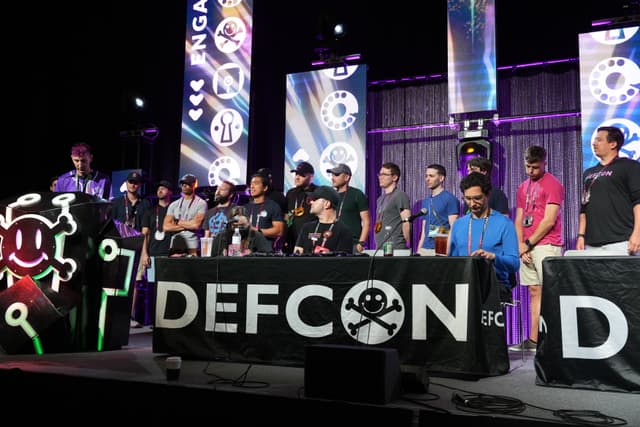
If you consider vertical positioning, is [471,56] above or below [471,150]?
above

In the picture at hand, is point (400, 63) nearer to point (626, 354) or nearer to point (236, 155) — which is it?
point (236, 155)

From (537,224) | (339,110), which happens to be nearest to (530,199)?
(537,224)

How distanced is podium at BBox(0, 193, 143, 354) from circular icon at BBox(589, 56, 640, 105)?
206 inches

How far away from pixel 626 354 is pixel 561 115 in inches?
189

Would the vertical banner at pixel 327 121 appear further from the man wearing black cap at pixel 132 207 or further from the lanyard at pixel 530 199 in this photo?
the lanyard at pixel 530 199

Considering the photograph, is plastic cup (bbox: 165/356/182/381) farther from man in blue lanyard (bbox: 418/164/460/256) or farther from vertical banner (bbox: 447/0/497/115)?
vertical banner (bbox: 447/0/497/115)

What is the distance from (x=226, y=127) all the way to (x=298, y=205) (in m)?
2.28

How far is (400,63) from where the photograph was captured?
321 inches

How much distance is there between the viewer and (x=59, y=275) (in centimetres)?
458

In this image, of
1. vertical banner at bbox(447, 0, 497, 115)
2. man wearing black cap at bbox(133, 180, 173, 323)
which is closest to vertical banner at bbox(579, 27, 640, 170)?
vertical banner at bbox(447, 0, 497, 115)

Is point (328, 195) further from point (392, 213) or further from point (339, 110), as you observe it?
point (339, 110)

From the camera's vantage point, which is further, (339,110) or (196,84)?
(196,84)

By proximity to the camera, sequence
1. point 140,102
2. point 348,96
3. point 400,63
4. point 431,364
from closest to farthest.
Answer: point 431,364 → point 348,96 → point 400,63 → point 140,102

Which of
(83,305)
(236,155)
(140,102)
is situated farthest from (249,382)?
(140,102)
